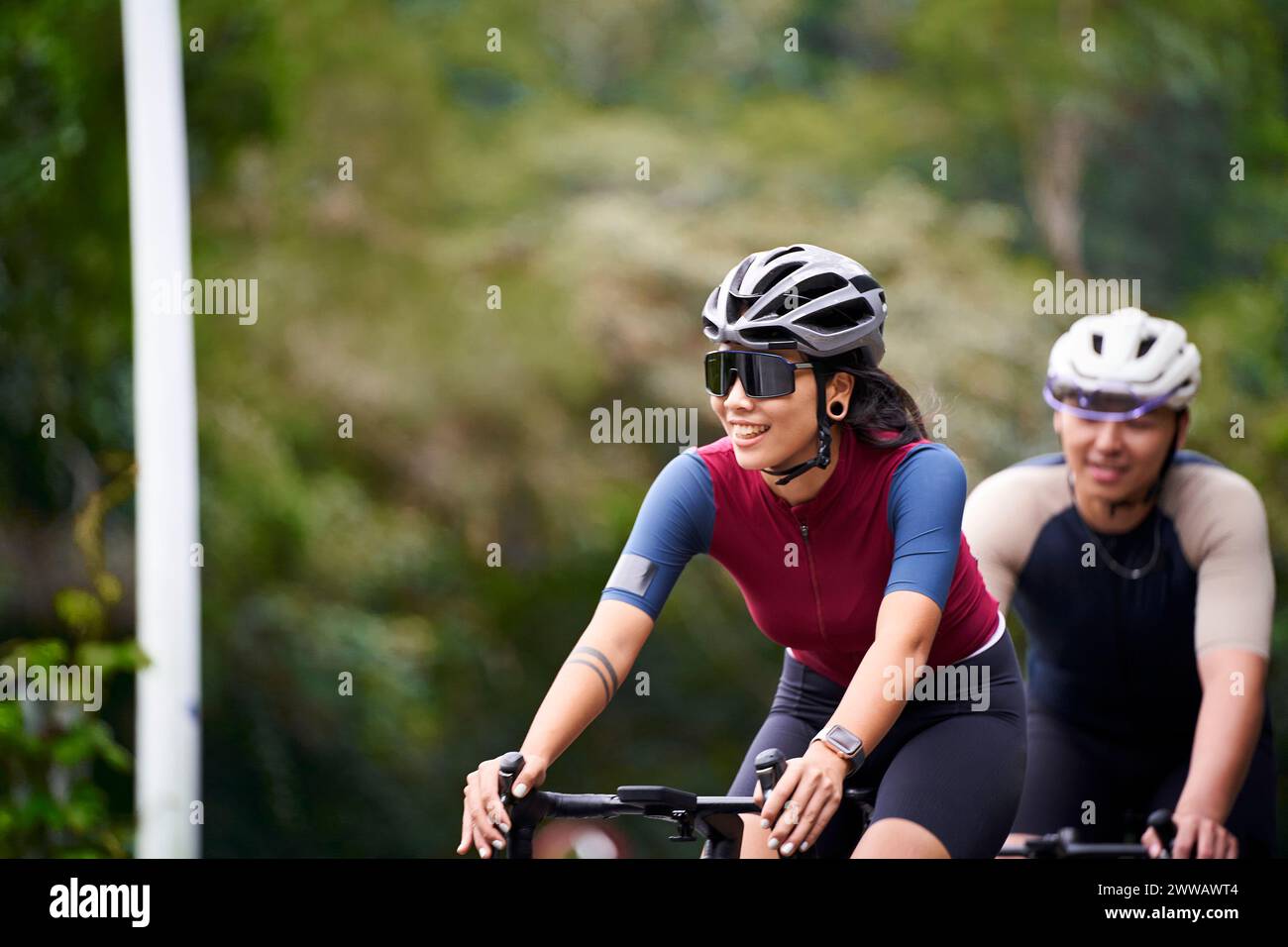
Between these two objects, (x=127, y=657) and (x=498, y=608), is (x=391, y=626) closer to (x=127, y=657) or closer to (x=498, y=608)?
(x=498, y=608)

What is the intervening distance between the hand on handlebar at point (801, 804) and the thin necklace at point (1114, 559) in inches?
66.8

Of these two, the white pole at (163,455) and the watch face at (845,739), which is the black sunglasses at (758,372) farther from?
the white pole at (163,455)

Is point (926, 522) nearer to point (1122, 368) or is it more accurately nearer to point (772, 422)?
point (772, 422)

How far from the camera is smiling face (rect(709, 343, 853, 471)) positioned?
2.93 metres

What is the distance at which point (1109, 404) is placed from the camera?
12.7 ft

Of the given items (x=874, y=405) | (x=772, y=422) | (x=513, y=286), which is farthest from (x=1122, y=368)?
(x=513, y=286)

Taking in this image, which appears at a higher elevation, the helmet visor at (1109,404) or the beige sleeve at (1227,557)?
the helmet visor at (1109,404)

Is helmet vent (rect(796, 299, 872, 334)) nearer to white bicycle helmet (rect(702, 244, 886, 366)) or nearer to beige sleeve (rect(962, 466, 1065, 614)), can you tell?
white bicycle helmet (rect(702, 244, 886, 366))

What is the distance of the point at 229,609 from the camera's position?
36.0ft

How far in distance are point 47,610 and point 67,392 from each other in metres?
1.76

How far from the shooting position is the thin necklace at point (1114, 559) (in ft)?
12.8

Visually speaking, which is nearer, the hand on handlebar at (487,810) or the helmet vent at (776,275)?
the hand on handlebar at (487,810)

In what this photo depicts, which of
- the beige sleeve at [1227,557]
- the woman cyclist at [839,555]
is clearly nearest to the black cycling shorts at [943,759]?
the woman cyclist at [839,555]

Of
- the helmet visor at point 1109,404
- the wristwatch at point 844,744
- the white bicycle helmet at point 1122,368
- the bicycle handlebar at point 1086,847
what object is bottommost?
the bicycle handlebar at point 1086,847
